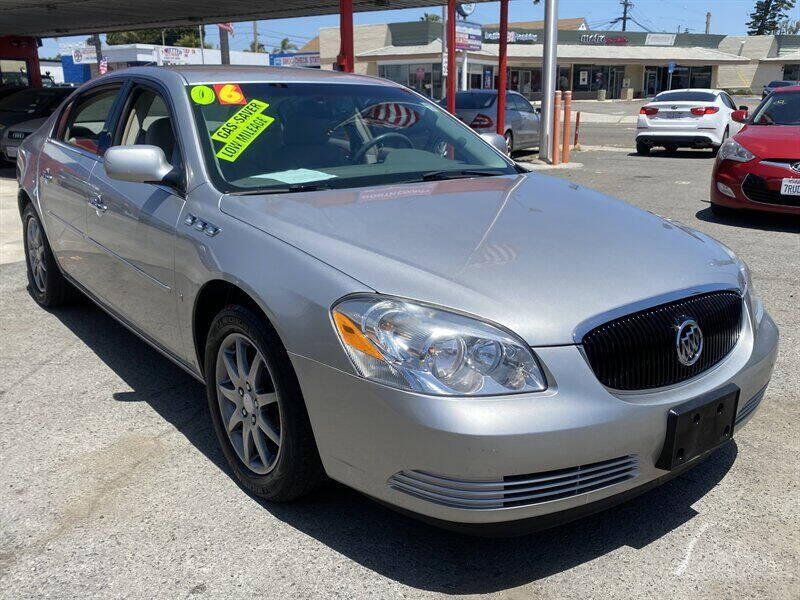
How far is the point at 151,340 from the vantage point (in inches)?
146

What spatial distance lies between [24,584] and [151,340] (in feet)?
4.69

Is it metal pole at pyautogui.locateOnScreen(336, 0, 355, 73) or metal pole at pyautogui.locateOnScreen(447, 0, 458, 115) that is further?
metal pole at pyautogui.locateOnScreen(447, 0, 458, 115)

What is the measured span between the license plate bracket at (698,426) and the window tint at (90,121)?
10.8 ft

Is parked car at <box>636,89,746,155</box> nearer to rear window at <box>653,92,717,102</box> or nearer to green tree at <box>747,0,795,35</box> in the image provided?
rear window at <box>653,92,717,102</box>

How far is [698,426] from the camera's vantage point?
7.91 feet

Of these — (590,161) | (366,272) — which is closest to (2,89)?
(590,161)

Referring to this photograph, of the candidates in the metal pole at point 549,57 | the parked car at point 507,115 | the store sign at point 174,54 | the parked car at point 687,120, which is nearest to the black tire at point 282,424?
the parked car at point 507,115

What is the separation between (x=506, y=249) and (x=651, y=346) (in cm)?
59

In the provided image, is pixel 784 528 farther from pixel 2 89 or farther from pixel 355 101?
pixel 2 89

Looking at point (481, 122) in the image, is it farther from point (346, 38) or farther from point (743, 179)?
point (743, 179)

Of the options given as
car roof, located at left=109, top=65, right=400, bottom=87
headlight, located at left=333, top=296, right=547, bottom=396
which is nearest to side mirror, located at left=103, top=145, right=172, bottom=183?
car roof, located at left=109, top=65, right=400, bottom=87

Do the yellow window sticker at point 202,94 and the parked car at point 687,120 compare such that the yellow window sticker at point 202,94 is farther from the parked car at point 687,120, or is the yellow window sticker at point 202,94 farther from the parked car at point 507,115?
the parked car at point 687,120

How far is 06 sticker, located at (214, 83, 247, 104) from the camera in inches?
140

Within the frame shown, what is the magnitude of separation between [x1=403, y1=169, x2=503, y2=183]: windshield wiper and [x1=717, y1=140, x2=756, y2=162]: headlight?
204 inches
